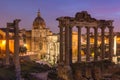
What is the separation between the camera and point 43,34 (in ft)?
295

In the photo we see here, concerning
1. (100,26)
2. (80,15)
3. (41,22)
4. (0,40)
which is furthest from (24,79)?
(41,22)

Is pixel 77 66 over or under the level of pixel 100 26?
under

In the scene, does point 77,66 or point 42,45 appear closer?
point 77,66

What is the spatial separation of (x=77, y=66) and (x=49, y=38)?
45928 mm

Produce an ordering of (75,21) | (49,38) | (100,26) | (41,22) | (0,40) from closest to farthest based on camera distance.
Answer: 1. (75,21)
2. (100,26)
3. (0,40)
4. (49,38)
5. (41,22)

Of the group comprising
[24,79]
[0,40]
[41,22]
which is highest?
[41,22]

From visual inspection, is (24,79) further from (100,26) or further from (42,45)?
(42,45)

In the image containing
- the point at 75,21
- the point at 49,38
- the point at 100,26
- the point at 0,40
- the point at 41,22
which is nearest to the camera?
the point at 75,21

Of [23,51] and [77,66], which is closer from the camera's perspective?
[77,66]

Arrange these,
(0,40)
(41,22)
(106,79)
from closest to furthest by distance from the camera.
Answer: (106,79) → (0,40) → (41,22)

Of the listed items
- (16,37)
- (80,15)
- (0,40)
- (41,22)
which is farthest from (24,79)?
(41,22)

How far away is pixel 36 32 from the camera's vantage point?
3561 inches

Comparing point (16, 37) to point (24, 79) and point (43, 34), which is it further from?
point (43, 34)

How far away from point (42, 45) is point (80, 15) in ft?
149
